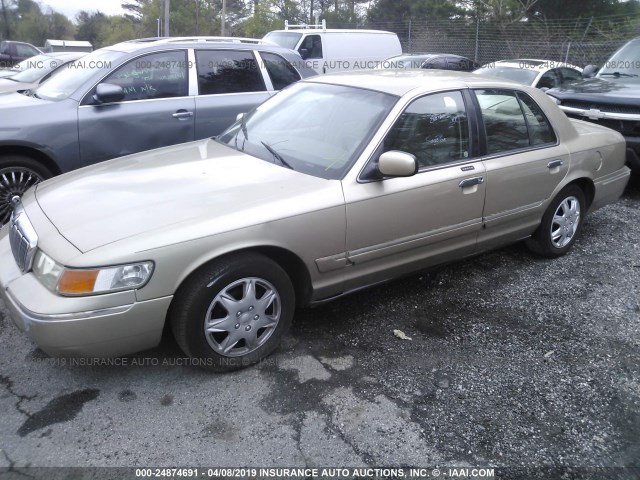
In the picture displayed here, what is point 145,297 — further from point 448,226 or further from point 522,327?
point 522,327

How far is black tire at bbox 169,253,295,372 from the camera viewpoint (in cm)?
281

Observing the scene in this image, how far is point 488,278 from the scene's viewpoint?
4422mm

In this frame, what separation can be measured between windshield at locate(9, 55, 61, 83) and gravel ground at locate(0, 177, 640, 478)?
23.8ft

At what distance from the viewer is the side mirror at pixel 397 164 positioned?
3201mm

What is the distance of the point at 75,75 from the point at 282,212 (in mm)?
3597

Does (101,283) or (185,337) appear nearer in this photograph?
(101,283)

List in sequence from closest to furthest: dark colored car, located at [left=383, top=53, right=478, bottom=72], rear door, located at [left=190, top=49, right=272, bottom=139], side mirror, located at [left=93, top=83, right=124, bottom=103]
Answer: side mirror, located at [left=93, top=83, right=124, bottom=103]
rear door, located at [left=190, top=49, right=272, bottom=139]
dark colored car, located at [left=383, top=53, right=478, bottom=72]

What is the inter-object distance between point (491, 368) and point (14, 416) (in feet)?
8.31

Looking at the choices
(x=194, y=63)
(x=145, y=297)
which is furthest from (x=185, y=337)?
(x=194, y=63)

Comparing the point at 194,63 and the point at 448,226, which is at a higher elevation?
the point at 194,63

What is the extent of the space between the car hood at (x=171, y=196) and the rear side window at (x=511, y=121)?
4.72 ft

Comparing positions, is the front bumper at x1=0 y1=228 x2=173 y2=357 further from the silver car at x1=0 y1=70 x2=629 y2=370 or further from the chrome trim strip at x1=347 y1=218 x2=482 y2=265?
the chrome trim strip at x1=347 y1=218 x2=482 y2=265

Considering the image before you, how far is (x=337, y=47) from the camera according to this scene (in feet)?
46.4

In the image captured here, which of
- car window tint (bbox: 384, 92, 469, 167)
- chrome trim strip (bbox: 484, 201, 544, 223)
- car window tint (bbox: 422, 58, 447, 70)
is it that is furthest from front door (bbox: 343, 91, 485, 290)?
car window tint (bbox: 422, 58, 447, 70)
